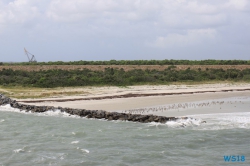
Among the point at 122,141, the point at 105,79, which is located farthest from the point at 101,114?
the point at 105,79

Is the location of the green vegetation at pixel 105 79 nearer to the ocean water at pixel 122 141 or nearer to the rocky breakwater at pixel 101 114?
the rocky breakwater at pixel 101 114

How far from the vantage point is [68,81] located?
32375 millimetres

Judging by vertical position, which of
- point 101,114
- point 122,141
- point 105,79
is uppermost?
point 105,79

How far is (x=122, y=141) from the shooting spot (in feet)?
42.3

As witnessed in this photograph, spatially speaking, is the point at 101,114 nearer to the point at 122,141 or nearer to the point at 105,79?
the point at 122,141

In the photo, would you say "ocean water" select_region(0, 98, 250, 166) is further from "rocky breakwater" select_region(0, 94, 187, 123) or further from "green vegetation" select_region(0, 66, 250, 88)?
"green vegetation" select_region(0, 66, 250, 88)

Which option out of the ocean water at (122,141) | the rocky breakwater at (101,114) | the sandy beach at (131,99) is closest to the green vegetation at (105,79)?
the sandy beach at (131,99)

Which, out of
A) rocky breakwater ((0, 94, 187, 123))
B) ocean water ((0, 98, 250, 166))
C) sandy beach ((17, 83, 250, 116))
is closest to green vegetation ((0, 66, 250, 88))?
A: sandy beach ((17, 83, 250, 116))

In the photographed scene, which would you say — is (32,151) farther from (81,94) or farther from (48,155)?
(81,94)

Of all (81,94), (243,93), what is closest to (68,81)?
(81,94)

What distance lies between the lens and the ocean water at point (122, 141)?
35.8 ft

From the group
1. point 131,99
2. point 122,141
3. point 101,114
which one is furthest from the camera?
point 131,99

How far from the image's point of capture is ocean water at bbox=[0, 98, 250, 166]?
10898mm

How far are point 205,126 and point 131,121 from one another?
3416 millimetres
